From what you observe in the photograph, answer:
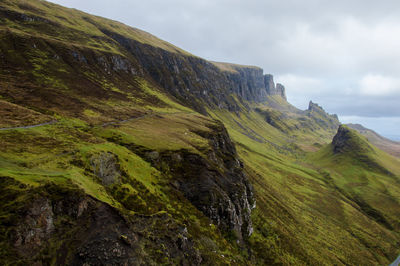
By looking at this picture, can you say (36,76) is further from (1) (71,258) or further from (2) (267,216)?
(2) (267,216)

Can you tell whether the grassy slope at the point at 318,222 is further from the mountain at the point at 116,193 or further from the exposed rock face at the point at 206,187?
the exposed rock face at the point at 206,187

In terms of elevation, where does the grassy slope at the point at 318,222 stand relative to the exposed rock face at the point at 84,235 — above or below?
below

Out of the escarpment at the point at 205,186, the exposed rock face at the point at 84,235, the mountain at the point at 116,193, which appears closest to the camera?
the exposed rock face at the point at 84,235

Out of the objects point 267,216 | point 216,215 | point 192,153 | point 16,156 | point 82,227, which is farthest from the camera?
point 267,216

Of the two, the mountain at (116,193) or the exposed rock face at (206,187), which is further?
the exposed rock face at (206,187)

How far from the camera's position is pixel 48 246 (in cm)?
2061

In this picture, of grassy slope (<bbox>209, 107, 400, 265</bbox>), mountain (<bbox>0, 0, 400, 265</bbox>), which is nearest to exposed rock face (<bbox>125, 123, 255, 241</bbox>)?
mountain (<bbox>0, 0, 400, 265</bbox>)

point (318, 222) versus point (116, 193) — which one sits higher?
point (116, 193)

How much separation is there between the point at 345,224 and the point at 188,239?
13381 centimetres

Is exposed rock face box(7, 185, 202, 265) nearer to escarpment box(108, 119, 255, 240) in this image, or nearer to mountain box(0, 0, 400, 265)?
mountain box(0, 0, 400, 265)

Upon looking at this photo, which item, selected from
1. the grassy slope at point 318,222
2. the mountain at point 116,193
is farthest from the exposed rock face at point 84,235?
the grassy slope at point 318,222

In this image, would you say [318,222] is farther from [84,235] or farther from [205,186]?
[84,235]

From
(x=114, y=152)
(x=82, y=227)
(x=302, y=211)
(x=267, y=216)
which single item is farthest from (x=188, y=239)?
(x=302, y=211)

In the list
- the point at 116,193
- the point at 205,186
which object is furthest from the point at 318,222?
the point at 116,193
